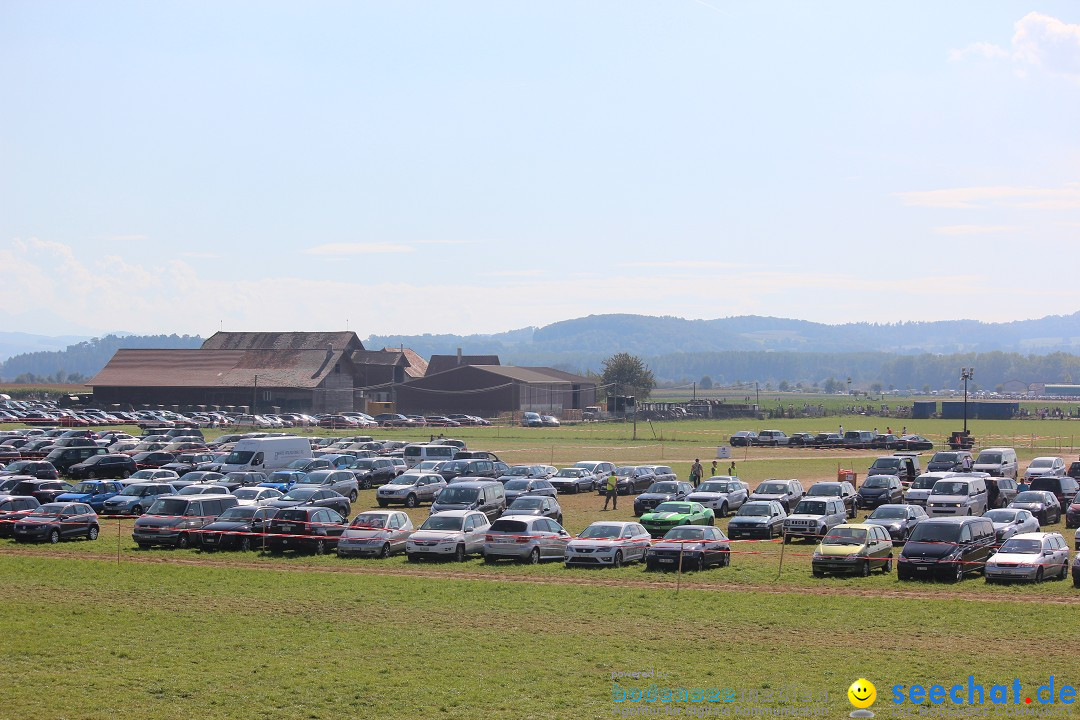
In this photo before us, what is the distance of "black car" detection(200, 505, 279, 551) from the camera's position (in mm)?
33062

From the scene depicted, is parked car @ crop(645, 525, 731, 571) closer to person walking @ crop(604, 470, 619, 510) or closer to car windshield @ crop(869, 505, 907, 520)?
car windshield @ crop(869, 505, 907, 520)

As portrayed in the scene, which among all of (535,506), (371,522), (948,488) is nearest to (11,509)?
(371,522)

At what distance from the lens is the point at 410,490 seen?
45469mm

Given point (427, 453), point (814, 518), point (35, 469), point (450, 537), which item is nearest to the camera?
point (450, 537)

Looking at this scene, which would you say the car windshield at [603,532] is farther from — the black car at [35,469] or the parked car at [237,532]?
the black car at [35,469]

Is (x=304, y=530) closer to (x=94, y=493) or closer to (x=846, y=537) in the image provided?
(x=94, y=493)

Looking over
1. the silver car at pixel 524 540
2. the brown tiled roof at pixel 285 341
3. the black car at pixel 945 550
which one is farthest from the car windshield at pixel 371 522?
the brown tiled roof at pixel 285 341

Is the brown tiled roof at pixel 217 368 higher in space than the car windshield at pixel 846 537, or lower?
higher

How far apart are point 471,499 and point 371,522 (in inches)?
283

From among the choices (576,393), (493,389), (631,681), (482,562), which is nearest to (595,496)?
(482,562)

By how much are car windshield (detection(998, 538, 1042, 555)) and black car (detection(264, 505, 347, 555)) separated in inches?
690

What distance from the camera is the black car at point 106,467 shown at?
169 ft

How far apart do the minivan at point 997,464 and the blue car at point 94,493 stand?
37527mm

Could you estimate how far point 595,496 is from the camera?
167 ft
